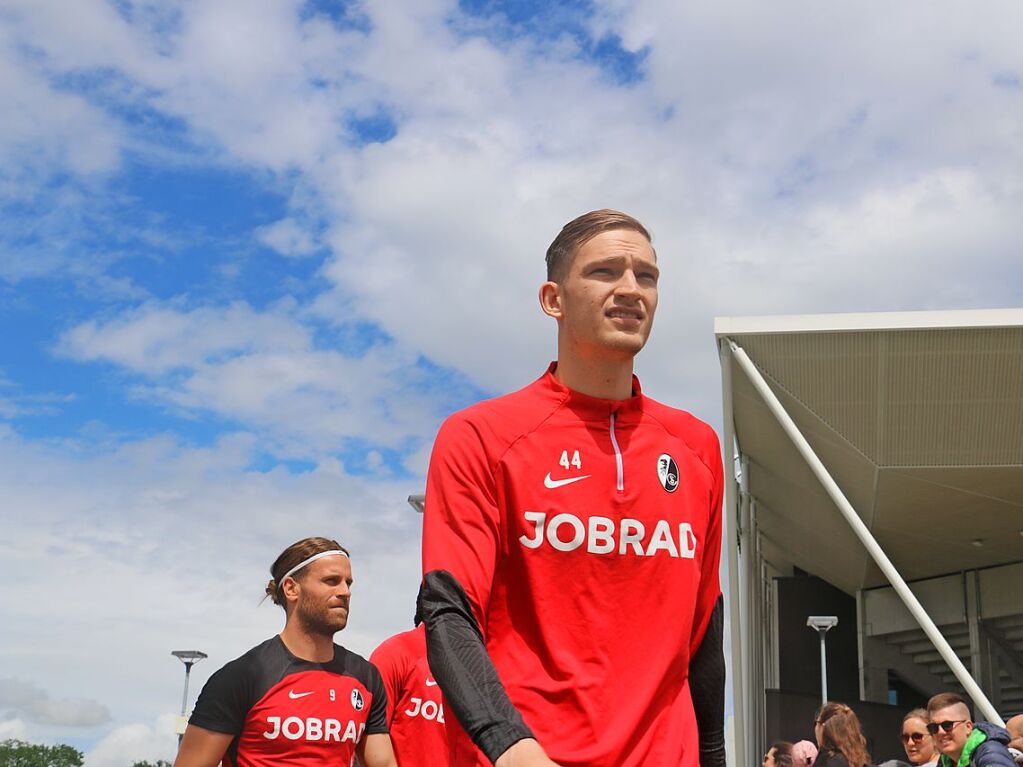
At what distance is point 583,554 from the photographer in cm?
252

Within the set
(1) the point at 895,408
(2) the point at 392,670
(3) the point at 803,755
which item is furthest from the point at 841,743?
(1) the point at 895,408

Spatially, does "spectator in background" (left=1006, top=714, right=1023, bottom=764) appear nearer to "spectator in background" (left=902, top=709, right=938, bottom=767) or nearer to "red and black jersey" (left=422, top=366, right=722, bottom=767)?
"spectator in background" (left=902, top=709, right=938, bottom=767)

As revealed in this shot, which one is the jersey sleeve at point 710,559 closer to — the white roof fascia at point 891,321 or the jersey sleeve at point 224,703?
the jersey sleeve at point 224,703

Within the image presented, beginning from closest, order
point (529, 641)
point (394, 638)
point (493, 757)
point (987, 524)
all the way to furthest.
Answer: point (493, 757) < point (529, 641) < point (394, 638) < point (987, 524)

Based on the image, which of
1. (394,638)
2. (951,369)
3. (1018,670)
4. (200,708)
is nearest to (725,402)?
(951,369)

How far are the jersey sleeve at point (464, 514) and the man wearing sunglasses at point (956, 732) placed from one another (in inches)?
189

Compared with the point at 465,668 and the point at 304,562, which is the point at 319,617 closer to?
the point at 304,562

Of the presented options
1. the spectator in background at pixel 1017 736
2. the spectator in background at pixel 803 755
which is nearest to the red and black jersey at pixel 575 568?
the spectator in background at pixel 1017 736

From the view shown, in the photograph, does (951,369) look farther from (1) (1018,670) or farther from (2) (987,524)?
(1) (1018,670)

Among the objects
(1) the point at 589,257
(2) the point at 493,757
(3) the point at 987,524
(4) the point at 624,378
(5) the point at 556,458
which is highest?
(3) the point at 987,524

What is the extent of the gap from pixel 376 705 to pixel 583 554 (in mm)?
3870

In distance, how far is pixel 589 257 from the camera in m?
2.68

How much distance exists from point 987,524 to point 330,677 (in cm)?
2718

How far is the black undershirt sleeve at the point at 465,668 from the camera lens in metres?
2.24
